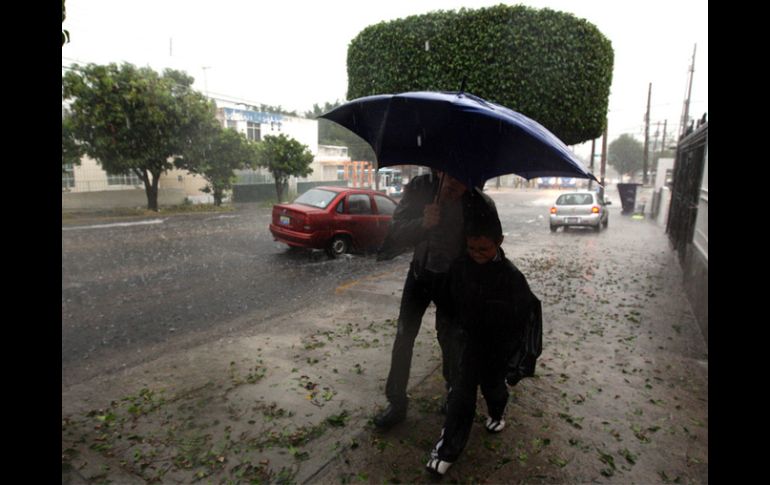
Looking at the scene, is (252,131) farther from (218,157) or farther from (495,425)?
(495,425)

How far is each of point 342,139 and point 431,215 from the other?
56.6m

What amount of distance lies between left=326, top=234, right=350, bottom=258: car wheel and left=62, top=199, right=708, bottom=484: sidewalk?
4441mm

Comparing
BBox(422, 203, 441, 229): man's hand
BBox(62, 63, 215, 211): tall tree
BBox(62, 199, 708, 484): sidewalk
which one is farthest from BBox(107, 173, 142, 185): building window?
BBox(422, 203, 441, 229): man's hand

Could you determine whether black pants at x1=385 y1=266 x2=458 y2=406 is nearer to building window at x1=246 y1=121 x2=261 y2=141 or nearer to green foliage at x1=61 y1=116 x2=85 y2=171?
green foliage at x1=61 y1=116 x2=85 y2=171

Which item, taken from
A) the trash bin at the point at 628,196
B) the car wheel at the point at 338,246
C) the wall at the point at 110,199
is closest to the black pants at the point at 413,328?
the car wheel at the point at 338,246

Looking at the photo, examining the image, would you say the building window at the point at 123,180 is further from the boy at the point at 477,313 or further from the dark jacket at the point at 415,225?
the boy at the point at 477,313

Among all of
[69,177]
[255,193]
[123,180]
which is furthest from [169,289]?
[255,193]

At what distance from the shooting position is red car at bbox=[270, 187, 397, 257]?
32.0 feet

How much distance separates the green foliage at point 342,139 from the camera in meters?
42.3

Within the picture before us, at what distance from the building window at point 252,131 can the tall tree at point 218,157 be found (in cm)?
1284

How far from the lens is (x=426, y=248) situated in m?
2.86

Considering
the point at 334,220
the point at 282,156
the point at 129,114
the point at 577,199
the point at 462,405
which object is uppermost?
the point at 129,114
